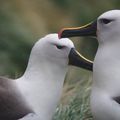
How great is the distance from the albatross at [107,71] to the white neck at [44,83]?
39cm

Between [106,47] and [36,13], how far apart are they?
5106 mm

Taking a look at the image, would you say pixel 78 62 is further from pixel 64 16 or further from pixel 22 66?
pixel 64 16

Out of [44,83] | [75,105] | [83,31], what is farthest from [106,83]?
[75,105]

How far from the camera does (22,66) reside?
8.12 meters

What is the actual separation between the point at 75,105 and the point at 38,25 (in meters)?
3.84

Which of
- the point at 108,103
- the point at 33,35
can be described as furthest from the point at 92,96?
the point at 33,35

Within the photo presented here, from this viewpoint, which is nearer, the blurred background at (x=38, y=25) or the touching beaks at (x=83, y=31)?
the touching beaks at (x=83, y=31)

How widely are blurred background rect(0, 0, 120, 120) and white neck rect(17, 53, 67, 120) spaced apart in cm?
133

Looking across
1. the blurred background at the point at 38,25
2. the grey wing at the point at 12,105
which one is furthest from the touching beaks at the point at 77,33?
the blurred background at the point at 38,25

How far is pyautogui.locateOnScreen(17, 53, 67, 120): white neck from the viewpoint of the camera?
188 inches

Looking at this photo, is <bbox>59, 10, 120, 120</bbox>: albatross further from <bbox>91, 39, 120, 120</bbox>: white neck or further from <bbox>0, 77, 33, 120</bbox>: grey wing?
<bbox>0, 77, 33, 120</bbox>: grey wing

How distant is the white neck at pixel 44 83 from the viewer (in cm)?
477

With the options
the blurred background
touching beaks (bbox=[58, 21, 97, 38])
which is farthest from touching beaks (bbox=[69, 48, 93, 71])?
the blurred background

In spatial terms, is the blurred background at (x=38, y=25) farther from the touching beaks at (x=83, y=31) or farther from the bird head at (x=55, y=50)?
the touching beaks at (x=83, y=31)
